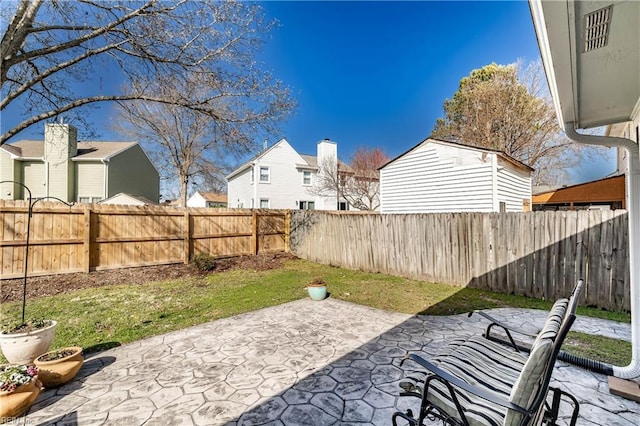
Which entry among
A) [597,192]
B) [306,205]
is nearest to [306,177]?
[306,205]

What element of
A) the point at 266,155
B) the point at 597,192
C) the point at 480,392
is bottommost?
the point at 480,392

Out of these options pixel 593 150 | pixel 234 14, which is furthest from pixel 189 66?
pixel 593 150

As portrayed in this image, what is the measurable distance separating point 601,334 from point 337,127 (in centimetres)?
2143

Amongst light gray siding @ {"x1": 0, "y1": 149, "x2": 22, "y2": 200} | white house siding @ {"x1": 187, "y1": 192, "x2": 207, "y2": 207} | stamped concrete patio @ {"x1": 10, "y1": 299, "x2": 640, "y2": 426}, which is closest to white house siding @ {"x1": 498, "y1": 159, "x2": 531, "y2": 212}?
stamped concrete patio @ {"x1": 10, "y1": 299, "x2": 640, "y2": 426}

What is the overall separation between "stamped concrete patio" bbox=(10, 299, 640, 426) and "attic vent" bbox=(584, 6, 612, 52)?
8.97 feet

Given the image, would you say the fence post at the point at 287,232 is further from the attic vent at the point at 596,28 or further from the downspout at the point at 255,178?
the attic vent at the point at 596,28

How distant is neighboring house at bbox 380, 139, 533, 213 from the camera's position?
888cm

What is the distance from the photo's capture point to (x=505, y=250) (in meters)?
5.96

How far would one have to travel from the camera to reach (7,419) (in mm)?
2266

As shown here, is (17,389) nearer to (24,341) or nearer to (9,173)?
(24,341)

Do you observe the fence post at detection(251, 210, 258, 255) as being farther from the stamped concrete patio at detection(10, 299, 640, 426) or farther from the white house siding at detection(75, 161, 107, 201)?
the white house siding at detection(75, 161, 107, 201)

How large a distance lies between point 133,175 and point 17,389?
20109mm

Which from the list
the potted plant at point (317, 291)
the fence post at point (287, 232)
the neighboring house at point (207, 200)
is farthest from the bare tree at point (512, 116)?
the neighboring house at point (207, 200)

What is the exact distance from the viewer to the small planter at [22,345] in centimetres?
283
